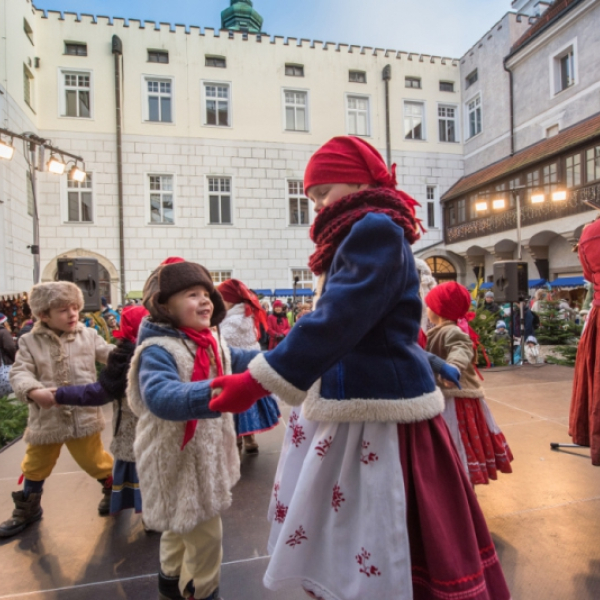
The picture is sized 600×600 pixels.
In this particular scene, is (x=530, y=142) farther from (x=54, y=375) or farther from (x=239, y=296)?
(x=54, y=375)

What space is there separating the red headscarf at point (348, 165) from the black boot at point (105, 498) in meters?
2.54

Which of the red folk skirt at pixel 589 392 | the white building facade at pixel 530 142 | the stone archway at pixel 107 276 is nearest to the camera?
the red folk skirt at pixel 589 392

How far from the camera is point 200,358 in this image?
6.01ft

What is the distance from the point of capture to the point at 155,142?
56.4 feet

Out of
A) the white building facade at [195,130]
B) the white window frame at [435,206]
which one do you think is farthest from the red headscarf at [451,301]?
the white window frame at [435,206]

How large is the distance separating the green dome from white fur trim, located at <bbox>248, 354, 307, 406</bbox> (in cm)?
3886

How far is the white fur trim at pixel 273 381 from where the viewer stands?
1.12 meters

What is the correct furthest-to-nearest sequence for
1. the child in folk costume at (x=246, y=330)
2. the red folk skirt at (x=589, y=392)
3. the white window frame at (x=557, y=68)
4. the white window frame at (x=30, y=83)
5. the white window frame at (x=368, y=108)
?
1. the white window frame at (x=368, y=108)
2. the white window frame at (x=557, y=68)
3. the white window frame at (x=30, y=83)
4. the child in folk costume at (x=246, y=330)
5. the red folk skirt at (x=589, y=392)

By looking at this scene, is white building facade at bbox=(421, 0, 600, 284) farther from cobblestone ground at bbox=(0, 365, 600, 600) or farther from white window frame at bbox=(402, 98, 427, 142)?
cobblestone ground at bbox=(0, 365, 600, 600)

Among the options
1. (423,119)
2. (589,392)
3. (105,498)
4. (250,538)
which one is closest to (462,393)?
(589,392)

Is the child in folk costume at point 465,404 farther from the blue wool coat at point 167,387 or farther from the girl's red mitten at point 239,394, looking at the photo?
the girl's red mitten at point 239,394

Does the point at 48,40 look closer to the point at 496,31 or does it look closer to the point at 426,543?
the point at 496,31

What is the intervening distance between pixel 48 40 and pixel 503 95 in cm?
1780

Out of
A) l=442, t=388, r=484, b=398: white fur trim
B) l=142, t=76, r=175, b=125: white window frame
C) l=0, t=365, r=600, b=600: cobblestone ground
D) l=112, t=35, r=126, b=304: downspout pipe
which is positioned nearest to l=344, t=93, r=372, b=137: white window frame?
l=142, t=76, r=175, b=125: white window frame
